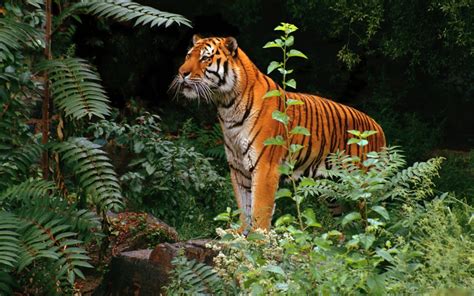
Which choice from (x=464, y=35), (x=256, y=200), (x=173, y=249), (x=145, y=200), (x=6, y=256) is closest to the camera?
(x=6, y=256)

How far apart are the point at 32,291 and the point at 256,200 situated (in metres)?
1.74

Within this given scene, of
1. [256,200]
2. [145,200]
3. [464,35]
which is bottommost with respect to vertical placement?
[145,200]

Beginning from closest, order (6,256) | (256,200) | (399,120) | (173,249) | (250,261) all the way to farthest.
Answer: (250,261) → (6,256) → (173,249) → (256,200) → (399,120)

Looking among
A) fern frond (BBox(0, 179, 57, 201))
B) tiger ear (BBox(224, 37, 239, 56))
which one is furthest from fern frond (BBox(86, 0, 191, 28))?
tiger ear (BBox(224, 37, 239, 56))

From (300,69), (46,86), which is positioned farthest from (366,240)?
(300,69)

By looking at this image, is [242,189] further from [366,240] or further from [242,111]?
[366,240]

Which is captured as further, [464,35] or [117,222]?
[464,35]

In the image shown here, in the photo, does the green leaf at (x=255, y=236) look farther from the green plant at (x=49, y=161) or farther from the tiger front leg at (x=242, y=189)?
the tiger front leg at (x=242, y=189)

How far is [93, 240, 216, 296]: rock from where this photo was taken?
595 cm

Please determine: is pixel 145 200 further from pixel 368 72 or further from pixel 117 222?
pixel 368 72

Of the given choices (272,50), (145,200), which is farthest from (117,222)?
(272,50)

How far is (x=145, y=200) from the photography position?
839cm

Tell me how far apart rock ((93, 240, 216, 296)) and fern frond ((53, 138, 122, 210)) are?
586mm

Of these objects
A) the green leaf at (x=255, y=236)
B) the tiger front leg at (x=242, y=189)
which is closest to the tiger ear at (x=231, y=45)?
the tiger front leg at (x=242, y=189)
